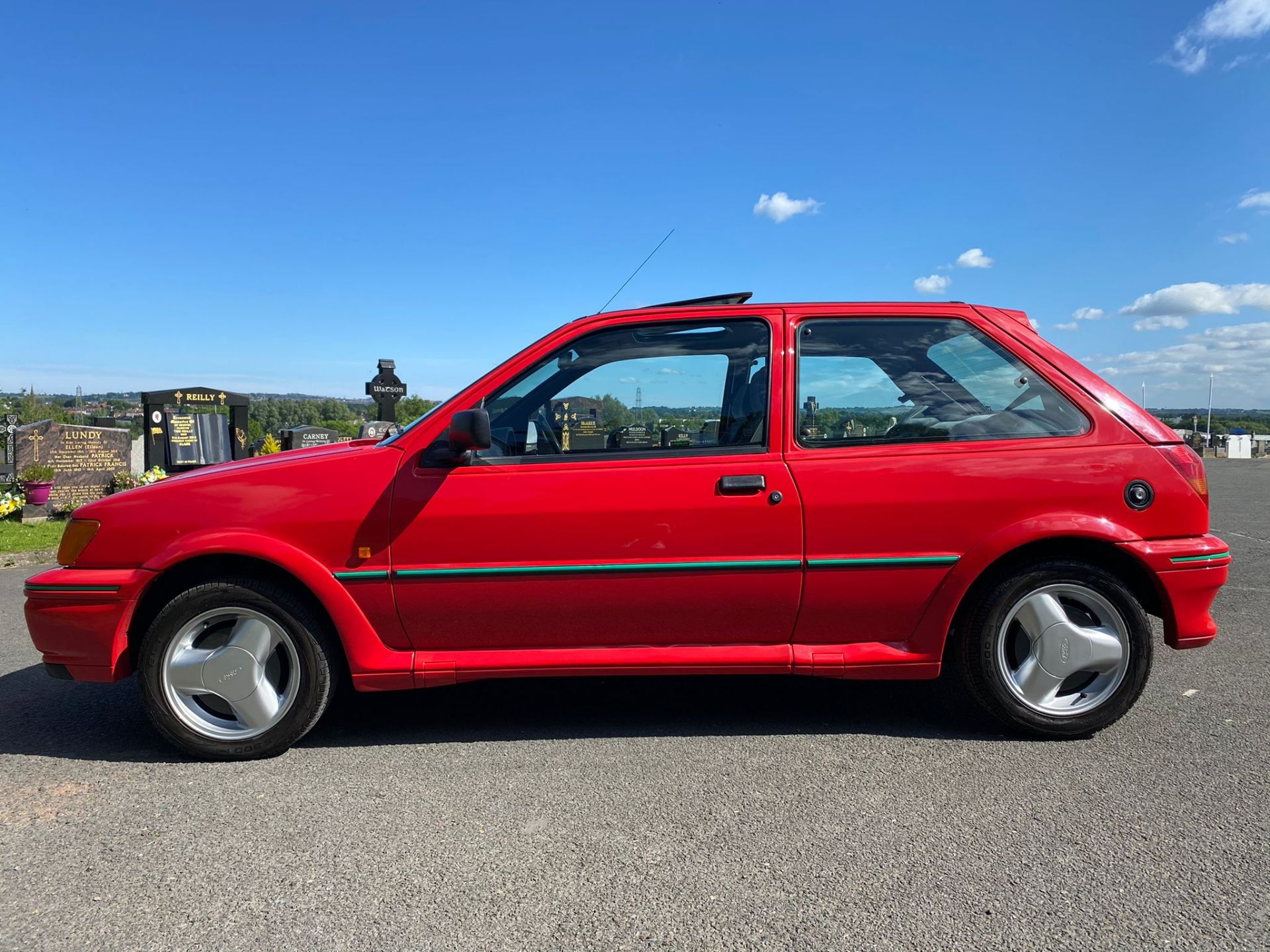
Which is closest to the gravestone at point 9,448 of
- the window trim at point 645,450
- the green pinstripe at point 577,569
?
the green pinstripe at point 577,569

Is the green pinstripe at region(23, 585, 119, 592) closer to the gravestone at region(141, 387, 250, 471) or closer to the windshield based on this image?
the windshield

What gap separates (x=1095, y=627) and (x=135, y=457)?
64.2 ft

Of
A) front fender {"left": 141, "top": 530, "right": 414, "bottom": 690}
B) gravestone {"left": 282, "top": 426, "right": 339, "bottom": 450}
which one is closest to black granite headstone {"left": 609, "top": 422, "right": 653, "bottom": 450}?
front fender {"left": 141, "top": 530, "right": 414, "bottom": 690}

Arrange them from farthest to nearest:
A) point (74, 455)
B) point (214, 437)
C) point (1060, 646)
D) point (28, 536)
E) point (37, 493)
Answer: point (214, 437) < point (74, 455) < point (37, 493) < point (28, 536) < point (1060, 646)

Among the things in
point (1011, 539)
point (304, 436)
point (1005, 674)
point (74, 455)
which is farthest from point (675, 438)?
point (304, 436)

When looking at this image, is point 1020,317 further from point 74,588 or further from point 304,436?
point 304,436

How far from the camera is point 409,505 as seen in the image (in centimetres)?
334

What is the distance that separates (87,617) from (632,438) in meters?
2.23

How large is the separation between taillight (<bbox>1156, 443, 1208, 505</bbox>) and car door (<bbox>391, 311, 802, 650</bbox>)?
1508 millimetres

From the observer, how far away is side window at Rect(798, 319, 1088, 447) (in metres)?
3.49

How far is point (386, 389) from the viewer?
21453mm

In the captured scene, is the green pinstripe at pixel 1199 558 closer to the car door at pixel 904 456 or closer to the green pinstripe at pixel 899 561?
the car door at pixel 904 456

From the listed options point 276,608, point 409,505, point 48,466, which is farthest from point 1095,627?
point 48,466

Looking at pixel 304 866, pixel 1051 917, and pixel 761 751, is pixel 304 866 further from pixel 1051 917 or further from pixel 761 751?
pixel 1051 917
